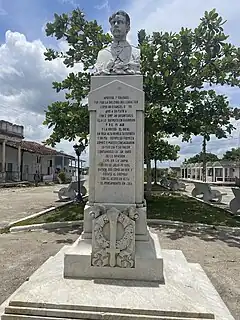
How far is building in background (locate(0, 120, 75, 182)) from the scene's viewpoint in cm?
3741

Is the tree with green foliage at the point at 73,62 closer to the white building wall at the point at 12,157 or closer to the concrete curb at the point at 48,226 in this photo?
the concrete curb at the point at 48,226

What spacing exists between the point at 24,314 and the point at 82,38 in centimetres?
1053

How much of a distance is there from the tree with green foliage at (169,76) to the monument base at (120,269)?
7.29 metres

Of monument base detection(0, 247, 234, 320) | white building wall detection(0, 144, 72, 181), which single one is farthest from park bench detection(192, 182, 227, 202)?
white building wall detection(0, 144, 72, 181)

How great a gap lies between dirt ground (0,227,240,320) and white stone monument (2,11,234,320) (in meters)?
0.54

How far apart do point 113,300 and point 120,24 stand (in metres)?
3.78

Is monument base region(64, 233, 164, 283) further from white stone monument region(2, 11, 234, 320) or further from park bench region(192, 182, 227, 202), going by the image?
park bench region(192, 182, 227, 202)

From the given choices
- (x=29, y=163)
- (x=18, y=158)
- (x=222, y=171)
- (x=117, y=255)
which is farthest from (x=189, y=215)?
(x=222, y=171)

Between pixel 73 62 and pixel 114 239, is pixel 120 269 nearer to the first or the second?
pixel 114 239

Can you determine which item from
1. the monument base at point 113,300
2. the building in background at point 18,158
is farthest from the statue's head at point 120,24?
the building in background at point 18,158

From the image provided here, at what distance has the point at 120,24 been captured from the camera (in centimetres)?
474

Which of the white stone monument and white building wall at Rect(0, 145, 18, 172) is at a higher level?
white building wall at Rect(0, 145, 18, 172)

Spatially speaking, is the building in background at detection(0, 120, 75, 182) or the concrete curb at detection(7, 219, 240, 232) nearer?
the concrete curb at detection(7, 219, 240, 232)

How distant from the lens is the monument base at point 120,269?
4.07m
